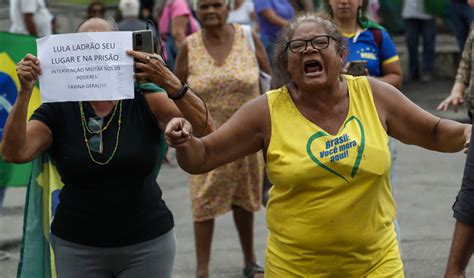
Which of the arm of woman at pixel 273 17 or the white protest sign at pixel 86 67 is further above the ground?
the white protest sign at pixel 86 67

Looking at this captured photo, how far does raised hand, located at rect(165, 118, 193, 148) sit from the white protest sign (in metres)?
0.40

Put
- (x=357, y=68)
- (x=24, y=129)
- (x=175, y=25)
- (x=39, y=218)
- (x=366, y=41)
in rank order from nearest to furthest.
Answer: (x=24, y=129) < (x=39, y=218) < (x=357, y=68) < (x=366, y=41) < (x=175, y=25)

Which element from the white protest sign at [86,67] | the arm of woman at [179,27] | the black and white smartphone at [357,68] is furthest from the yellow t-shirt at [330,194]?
the arm of woman at [179,27]

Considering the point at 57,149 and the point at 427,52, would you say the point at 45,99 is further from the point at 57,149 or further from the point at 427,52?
the point at 427,52

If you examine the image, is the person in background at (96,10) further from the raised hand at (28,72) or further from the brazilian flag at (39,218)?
the raised hand at (28,72)

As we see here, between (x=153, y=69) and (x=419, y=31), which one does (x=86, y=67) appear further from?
(x=419, y=31)

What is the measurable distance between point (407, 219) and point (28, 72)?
5.14m

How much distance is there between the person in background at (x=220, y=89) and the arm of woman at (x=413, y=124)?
9.13 feet

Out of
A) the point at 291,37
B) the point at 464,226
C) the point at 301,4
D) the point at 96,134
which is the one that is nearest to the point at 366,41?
the point at 464,226

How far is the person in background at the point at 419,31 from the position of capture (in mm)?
15242

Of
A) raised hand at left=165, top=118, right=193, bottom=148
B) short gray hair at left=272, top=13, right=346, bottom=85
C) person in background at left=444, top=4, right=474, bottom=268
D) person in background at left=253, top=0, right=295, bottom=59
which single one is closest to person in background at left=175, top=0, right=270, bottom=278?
person in background at left=444, top=4, right=474, bottom=268

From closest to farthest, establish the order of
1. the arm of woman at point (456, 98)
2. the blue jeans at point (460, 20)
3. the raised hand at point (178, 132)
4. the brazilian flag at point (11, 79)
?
the raised hand at point (178, 132), the arm of woman at point (456, 98), the brazilian flag at point (11, 79), the blue jeans at point (460, 20)

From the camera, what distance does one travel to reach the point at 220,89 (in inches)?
288

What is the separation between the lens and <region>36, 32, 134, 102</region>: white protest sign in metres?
4.59
